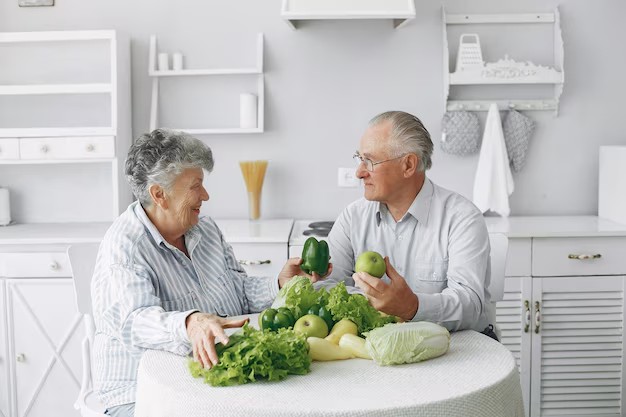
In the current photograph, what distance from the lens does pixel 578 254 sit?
346cm

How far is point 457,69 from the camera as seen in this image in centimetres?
382

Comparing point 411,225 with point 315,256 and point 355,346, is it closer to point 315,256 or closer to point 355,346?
point 315,256

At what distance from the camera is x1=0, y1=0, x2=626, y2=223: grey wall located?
→ 3.93 m

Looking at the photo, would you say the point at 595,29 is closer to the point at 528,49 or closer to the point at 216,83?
the point at 528,49

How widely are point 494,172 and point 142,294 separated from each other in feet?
7.49

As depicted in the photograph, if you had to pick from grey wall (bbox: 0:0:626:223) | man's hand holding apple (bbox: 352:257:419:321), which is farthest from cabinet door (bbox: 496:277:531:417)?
man's hand holding apple (bbox: 352:257:419:321)

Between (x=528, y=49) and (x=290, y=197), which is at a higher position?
(x=528, y=49)

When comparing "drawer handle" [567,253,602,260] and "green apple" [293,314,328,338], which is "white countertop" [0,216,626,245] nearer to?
"drawer handle" [567,253,602,260]

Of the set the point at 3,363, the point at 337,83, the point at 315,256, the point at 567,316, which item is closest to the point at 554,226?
the point at 567,316

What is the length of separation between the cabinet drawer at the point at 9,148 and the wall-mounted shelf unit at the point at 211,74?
0.63 metres

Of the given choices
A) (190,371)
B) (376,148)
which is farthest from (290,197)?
(190,371)

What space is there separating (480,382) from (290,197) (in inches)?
94.7

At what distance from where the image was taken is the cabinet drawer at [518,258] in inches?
136

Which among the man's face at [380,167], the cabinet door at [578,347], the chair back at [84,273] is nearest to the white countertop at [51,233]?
the chair back at [84,273]
